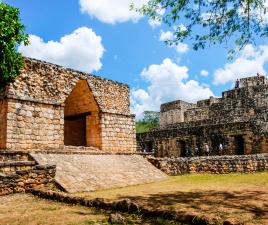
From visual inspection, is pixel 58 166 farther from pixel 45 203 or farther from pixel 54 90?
pixel 54 90

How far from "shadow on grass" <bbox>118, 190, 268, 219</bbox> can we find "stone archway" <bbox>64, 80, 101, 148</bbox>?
25.5 ft

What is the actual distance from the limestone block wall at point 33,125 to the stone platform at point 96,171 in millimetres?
1217

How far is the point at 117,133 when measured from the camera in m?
16.0

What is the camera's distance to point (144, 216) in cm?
589

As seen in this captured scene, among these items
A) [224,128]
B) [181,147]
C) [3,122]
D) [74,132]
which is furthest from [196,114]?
[3,122]

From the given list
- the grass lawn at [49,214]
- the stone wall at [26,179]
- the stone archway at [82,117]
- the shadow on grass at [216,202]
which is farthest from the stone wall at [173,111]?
the grass lawn at [49,214]

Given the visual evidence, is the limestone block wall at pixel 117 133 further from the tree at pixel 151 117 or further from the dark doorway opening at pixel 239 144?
the tree at pixel 151 117

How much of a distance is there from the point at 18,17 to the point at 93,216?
22.1ft

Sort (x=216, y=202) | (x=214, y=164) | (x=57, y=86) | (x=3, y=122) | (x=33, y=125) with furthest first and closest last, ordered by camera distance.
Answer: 1. (x=214, y=164)
2. (x=57, y=86)
3. (x=33, y=125)
4. (x=3, y=122)
5. (x=216, y=202)

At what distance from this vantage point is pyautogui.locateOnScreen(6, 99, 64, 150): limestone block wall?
11773mm

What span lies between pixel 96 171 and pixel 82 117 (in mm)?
5569

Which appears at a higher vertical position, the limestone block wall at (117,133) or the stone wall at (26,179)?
the limestone block wall at (117,133)

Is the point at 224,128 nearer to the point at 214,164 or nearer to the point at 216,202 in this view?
the point at 214,164

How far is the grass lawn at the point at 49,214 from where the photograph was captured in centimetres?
567
